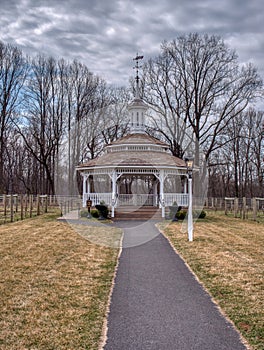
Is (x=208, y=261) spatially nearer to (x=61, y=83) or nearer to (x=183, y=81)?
→ (x=183, y=81)

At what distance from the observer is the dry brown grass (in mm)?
4836

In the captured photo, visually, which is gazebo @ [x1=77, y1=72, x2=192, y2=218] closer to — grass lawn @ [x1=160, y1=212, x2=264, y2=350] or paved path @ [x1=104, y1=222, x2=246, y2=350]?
grass lawn @ [x1=160, y1=212, x2=264, y2=350]

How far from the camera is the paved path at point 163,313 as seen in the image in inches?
185

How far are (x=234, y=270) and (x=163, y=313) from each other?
10.9ft

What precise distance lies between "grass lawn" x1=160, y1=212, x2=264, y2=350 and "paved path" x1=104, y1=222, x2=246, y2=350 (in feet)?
0.76

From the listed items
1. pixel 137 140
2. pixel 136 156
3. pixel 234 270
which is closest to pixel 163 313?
pixel 234 270

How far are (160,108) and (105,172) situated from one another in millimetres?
16703

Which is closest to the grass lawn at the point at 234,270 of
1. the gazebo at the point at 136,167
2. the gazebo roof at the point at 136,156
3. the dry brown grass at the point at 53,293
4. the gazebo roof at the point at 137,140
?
the dry brown grass at the point at 53,293

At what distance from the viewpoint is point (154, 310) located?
5.91 meters

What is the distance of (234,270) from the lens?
857 centimetres

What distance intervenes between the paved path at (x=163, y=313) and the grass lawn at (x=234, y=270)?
0.23 metres

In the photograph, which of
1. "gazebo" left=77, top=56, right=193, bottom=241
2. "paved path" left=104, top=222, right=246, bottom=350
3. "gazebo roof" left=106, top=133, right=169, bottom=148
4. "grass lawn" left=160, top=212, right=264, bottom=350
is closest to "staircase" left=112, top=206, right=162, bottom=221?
"gazebo" left=77, top=56, right=193, bottom=241

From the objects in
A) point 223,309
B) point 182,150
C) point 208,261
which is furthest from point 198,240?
point 182,150

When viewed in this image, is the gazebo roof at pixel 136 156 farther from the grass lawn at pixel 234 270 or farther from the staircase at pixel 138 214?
the grass lawn at pixel 234 270
